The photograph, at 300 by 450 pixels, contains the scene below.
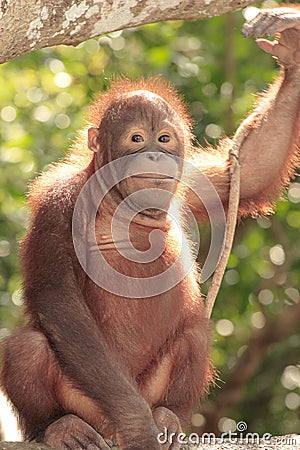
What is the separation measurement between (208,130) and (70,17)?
3.06m

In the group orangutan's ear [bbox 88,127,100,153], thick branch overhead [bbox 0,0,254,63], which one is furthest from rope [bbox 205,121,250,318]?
thick branch overhead [bbox 0,0,254,63]

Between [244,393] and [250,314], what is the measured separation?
0.56m

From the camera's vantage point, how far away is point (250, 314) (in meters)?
7.27

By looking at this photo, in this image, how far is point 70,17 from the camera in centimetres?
360

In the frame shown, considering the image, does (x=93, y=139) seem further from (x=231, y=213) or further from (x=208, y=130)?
(x=208, y=130)

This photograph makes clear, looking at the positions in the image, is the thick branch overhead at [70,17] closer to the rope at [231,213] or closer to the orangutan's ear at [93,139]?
the orangutan's ear at [93,139]

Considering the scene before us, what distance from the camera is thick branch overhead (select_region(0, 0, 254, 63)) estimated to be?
3471 mm

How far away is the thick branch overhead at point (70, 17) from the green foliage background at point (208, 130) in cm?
274

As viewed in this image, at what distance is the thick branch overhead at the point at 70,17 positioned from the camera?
3471 millimetres

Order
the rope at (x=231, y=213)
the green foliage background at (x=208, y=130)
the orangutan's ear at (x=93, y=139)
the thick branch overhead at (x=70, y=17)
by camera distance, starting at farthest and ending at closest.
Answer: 1. the green foliage background at (x=208, y=130)
2. the orangutan's ear at (x=93, y=139)
3. the rope at (x=231, y=213)
4. the thick branch overhead at (x=70, y=17)

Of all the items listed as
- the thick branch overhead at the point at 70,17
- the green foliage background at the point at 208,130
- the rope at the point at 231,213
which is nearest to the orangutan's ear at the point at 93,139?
the rope at the point at 231,213

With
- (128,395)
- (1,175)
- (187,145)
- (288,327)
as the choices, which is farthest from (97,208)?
(288,327)

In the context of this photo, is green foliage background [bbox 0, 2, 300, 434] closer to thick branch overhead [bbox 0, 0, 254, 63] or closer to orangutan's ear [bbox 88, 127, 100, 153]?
orangutan's ear [bbox 88, 127, 100, 153]

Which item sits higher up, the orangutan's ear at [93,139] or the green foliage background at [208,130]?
the orangutan's ear at [93,139]
